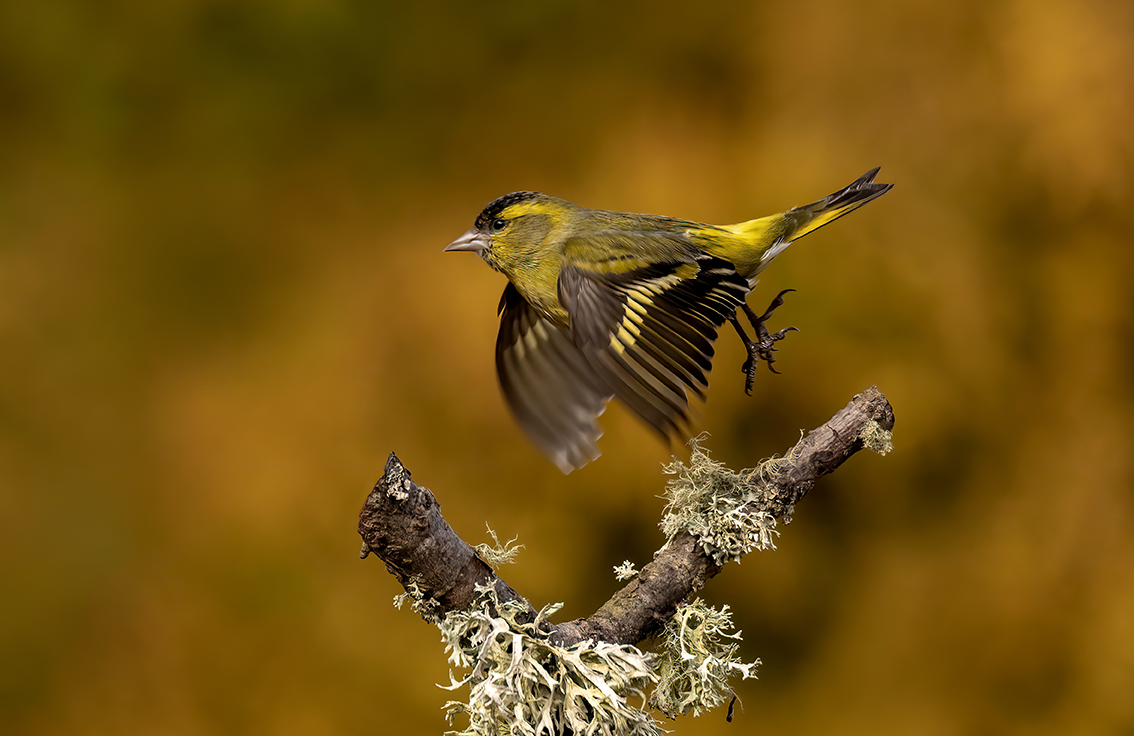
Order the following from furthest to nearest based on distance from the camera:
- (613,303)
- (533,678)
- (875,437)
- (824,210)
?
(824,210), (875,437), (613,303), (533,678)

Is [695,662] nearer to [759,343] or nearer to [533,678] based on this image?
[533,678]

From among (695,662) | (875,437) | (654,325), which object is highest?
(654,325)

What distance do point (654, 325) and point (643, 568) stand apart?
0.32 meters

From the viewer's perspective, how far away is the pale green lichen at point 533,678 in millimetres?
894

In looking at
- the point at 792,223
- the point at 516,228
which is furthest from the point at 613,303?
the point at 792,223

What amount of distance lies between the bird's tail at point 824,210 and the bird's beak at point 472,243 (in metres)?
0.45

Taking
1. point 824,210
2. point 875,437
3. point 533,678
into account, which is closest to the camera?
point 533,678

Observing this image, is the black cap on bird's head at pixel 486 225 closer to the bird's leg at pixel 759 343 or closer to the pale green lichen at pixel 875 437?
the bird's leg at pixel 759 343

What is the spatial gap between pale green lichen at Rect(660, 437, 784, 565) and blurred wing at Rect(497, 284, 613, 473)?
0.45ft

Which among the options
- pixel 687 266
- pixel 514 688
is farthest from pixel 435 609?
pixel 687 266

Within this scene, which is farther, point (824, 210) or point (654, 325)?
point (824, 210)

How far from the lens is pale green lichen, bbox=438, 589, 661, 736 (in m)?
0.89

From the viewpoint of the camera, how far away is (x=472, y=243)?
121 cm

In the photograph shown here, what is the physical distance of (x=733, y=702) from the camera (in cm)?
106
